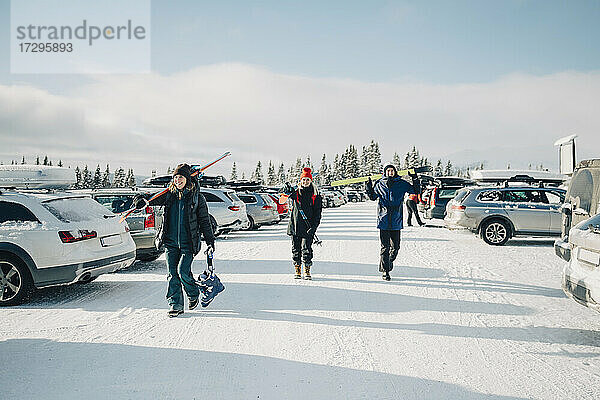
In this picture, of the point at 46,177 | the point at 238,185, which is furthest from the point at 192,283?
the point at 238,185

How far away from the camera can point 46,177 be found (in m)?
8.45

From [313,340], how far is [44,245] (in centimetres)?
398

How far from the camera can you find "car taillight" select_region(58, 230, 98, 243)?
655 cm

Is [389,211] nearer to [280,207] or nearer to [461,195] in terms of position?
[461,195]

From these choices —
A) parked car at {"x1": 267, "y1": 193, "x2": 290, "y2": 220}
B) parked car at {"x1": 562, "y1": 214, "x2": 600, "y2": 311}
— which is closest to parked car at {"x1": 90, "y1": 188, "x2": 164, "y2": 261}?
parked car at {"x1": 562, "y1": 214, "x2": 600, "y2": 311}

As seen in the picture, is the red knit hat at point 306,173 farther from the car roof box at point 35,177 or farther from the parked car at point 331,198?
the parked car at point 331,198

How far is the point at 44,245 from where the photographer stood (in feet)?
21.2

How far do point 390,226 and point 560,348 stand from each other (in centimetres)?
360

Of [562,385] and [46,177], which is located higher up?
[46,177]

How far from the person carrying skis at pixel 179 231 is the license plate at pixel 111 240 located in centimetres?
153

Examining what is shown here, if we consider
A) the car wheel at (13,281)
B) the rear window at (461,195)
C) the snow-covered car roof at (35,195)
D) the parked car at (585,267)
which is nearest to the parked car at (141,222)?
the snow-covered car roof at (35,195)

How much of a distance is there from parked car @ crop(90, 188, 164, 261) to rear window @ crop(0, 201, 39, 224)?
2.58 meters

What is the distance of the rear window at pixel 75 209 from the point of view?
6.83m

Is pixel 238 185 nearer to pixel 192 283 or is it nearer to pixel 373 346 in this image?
pixel 192 283
